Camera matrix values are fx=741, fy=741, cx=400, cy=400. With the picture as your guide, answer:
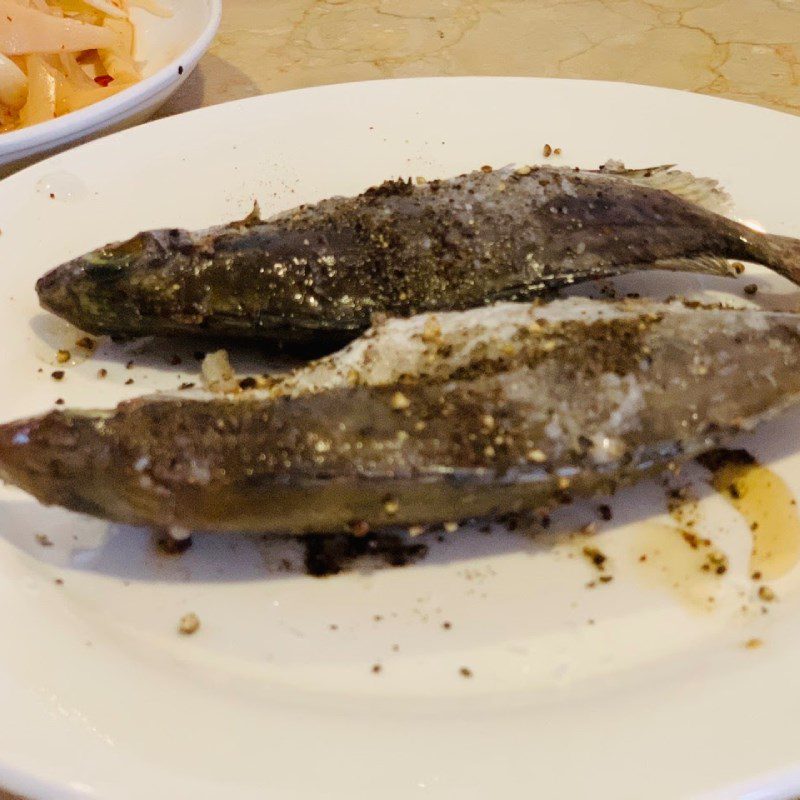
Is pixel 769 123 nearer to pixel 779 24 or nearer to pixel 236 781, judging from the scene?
pixel 779 24

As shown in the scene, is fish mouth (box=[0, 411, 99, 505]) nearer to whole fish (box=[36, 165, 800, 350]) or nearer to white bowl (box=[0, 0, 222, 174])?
whole fish (box=[36, 165, 800, 350])

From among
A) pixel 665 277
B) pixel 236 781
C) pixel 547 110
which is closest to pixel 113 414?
pixel 236 781

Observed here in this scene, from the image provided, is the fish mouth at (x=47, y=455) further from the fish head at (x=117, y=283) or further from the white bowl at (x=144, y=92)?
the white bowl at (x=144, y=92)

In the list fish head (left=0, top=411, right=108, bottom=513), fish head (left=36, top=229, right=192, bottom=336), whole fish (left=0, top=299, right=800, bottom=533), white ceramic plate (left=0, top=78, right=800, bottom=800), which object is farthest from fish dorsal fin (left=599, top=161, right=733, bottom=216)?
fish head (left=0, top=411, right=108, bottom=513)

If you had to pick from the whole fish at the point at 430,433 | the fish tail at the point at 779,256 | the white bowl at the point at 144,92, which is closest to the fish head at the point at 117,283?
the whole fish at the point at 430,433

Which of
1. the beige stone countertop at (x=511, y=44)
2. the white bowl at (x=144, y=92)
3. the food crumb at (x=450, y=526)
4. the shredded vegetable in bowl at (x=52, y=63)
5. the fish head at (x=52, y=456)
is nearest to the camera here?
the fish head at (x=52, y=456)
